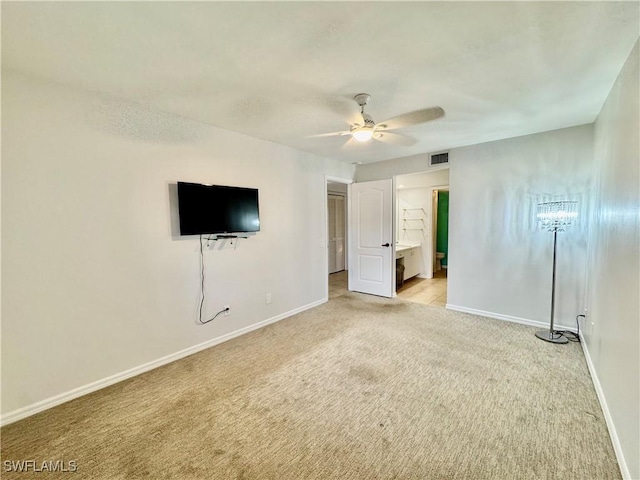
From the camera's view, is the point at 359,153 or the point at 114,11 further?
the point at 359,153

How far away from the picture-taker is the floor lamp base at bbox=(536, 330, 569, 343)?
3098mm

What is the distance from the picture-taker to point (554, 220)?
3.11m

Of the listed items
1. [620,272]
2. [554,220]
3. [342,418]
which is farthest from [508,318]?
[342,418]

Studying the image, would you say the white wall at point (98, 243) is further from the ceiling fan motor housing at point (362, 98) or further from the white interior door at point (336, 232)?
the white interior door at point (336, 232)

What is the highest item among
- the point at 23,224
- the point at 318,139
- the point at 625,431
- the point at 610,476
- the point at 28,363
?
the point at 318,139

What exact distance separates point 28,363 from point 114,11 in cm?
248

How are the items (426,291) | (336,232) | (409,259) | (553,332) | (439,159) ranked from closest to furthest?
(553,332) → (439,159) → (426,291) → (409,259) → (336,232)

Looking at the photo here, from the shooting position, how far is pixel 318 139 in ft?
11.7

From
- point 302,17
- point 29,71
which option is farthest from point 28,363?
point 302,17

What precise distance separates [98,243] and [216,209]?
107 cm

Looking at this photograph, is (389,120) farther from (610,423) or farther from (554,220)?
(610,423)

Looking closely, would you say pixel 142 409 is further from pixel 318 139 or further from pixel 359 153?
pixel 359 153

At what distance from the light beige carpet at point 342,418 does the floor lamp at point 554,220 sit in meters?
0.25

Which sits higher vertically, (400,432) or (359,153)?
(359,153)
